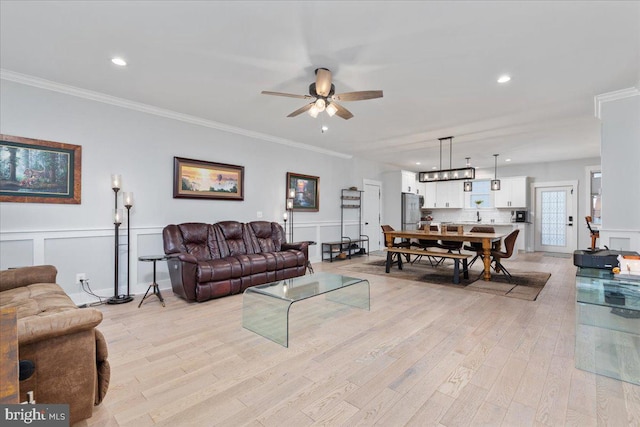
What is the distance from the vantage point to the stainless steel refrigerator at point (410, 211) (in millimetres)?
→ 8680

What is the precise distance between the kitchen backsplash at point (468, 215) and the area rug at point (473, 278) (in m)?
3.96

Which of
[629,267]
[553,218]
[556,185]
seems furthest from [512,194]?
[629,267]

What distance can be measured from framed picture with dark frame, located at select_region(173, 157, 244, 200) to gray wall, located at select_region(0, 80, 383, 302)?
0.11m

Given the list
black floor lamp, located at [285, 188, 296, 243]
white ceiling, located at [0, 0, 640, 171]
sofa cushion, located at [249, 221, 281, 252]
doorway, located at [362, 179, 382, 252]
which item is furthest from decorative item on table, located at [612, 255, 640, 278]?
doorway, located at [362, 179, 382, 252]

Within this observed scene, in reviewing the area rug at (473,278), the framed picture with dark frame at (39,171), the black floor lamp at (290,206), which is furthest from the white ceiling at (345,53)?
the area rug at (473,278)

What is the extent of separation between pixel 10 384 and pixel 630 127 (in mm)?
5552

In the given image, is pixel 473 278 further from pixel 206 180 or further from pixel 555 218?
pixel 555 218

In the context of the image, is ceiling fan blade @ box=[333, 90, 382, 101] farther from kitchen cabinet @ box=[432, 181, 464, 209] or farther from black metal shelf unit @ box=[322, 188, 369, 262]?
kitchen cabinet @ box=[432, 181, 464, 209]

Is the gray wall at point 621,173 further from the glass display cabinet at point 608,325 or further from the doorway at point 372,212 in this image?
the doorway at point 372,212

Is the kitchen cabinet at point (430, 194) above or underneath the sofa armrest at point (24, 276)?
above

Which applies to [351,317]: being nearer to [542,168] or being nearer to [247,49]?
Answer: [247,49]

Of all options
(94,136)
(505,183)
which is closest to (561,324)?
(94,136)

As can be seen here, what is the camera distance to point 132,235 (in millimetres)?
4156

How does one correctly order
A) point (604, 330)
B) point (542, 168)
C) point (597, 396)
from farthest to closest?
1. point (542, 168)
2. point (604, 330)
3. point (597, 396)
